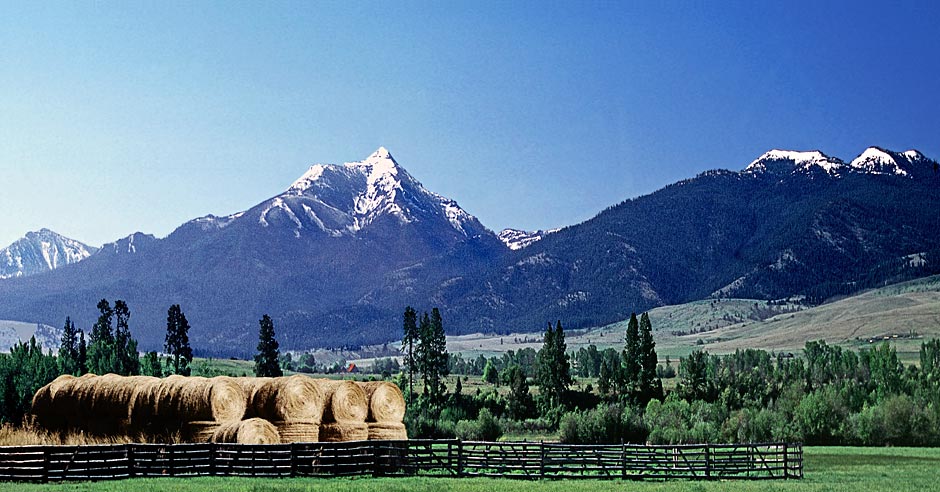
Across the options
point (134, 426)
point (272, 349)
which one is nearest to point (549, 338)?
point (272, 349)

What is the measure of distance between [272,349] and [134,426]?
208 ft

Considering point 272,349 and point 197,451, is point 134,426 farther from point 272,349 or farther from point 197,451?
point 272,349

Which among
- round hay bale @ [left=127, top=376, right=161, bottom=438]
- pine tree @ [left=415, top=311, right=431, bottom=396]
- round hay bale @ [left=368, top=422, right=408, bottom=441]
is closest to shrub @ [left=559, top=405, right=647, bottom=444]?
pine tree @ [left=415, top=311, right=431, bottom=396]

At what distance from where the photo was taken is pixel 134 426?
5650 centimetres

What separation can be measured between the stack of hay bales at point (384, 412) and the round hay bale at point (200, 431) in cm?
859

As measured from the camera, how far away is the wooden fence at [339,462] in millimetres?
44656

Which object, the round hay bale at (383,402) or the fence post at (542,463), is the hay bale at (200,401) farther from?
the fence post at (542,463)

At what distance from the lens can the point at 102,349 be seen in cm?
11881

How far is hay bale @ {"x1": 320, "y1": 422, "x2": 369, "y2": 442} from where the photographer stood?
183 ft

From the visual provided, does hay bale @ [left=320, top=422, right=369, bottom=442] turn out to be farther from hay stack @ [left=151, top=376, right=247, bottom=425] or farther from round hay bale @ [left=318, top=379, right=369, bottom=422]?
hay stack @ [left=151, top=376, right=247, bottom=425]

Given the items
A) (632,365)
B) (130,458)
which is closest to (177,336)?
(632,365)

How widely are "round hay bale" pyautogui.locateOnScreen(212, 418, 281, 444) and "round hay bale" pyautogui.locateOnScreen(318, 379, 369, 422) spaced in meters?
4.05

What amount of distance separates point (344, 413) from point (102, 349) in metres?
71.3

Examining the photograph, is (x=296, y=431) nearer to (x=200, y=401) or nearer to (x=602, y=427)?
(x=200, y=401)
